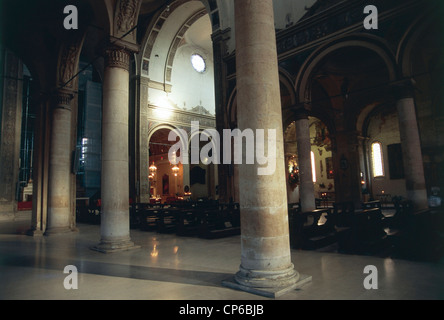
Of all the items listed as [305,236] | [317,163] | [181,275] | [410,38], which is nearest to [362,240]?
[305,236]

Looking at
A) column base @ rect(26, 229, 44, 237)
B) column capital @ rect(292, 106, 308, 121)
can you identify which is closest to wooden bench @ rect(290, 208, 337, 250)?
column capital @ rect(292, 106, 308, 121)

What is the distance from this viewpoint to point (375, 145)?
19094mm

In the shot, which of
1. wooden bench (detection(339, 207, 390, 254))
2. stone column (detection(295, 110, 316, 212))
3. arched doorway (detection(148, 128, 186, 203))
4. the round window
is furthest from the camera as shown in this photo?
arched doorway (detection(148, 128, 186, 203))

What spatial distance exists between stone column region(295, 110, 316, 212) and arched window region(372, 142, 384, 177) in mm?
10299

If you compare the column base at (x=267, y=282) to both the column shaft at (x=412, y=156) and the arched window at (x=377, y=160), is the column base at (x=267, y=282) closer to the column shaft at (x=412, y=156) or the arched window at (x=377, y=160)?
the column shaft at (x=412, y=156)

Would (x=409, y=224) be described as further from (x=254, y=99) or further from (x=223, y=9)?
(x=223, y=9)

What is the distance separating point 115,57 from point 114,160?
267cm

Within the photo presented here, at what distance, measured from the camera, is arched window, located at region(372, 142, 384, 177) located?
61.4 feet

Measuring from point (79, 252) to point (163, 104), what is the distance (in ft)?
48.9

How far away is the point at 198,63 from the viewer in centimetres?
2342

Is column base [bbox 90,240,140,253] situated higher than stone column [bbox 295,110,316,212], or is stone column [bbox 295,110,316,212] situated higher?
stone column [bbox 295,110,316,212]

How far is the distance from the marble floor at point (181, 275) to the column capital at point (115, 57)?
4623 millimetres

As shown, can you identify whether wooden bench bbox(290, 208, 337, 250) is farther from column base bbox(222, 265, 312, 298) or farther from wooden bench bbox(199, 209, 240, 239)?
column base bbox(222, 265, 312, 298)

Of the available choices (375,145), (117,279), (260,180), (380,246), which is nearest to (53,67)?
(117,279)
